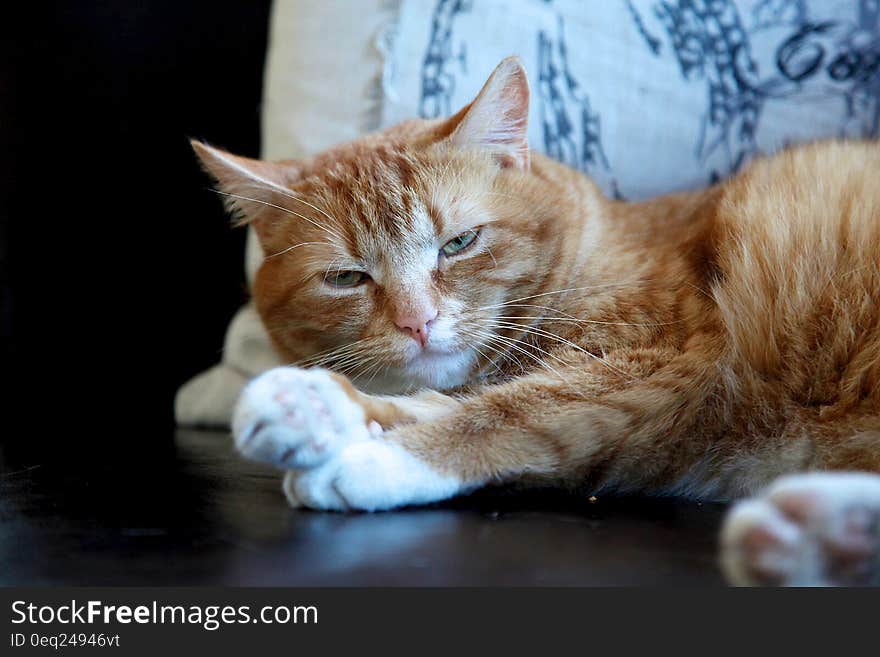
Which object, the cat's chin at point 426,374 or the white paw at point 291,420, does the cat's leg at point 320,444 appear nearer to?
the white paw at point 291,420

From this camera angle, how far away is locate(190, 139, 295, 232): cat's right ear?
148 centimetres

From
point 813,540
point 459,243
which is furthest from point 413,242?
point 813,540

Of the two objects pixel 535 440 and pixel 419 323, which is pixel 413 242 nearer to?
pixel 419 323

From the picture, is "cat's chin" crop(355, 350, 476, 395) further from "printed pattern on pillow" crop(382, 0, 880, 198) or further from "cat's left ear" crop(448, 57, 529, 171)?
"printed pattern on pillow" crop(382, 0, 880, 198)

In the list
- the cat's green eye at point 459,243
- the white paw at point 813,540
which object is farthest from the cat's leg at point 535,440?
the white paw at point 813,540

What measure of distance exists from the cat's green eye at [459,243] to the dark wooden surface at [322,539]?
1.39 feet

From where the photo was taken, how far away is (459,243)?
1394 mm

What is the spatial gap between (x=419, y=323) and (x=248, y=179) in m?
0.46

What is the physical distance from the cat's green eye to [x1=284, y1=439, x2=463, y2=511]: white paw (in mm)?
401

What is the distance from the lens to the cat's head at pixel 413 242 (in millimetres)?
1345

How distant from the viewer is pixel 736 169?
6.48 feet

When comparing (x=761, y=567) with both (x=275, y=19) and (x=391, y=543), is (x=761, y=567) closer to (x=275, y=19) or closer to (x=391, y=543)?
(x=391, y=543)

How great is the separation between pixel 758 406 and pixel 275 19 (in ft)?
5.00

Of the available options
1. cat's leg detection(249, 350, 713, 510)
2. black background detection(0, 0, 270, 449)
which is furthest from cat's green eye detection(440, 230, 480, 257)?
black background detection(0, 0, 270, 449)
